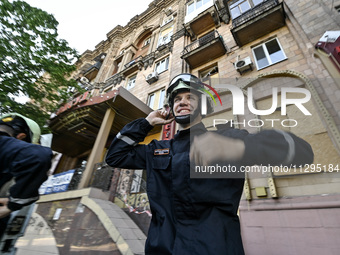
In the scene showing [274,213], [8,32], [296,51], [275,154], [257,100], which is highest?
[8,32]

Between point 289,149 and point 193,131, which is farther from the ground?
point 193,131

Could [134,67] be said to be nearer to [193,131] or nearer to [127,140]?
[127,140]

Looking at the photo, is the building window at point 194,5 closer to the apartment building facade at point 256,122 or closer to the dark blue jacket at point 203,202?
the apartment building facade at point 256,122

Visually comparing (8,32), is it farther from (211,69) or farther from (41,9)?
(211,69)

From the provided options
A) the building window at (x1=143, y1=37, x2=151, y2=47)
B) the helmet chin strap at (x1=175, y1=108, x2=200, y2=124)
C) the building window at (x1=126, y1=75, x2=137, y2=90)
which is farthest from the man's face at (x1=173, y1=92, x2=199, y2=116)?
the building window at (x1=143, y1=37, x2=151, y2=47)

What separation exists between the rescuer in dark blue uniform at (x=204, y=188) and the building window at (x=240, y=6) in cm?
1066

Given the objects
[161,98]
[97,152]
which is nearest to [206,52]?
[161,98]

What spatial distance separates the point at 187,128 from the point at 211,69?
848 centimetres

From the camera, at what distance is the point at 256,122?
5.59 metres

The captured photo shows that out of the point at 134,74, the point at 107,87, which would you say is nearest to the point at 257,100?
the point at 134,74

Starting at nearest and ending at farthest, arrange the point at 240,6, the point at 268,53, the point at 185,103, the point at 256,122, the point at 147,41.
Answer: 1. the point at 185,103
2. the point at 256,122
3. the point at 268,53
4. the point at 240,6
5. the point at 147,41

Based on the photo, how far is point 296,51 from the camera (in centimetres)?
614

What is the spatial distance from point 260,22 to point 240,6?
115 inches

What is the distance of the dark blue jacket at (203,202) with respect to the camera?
3.20 feet
